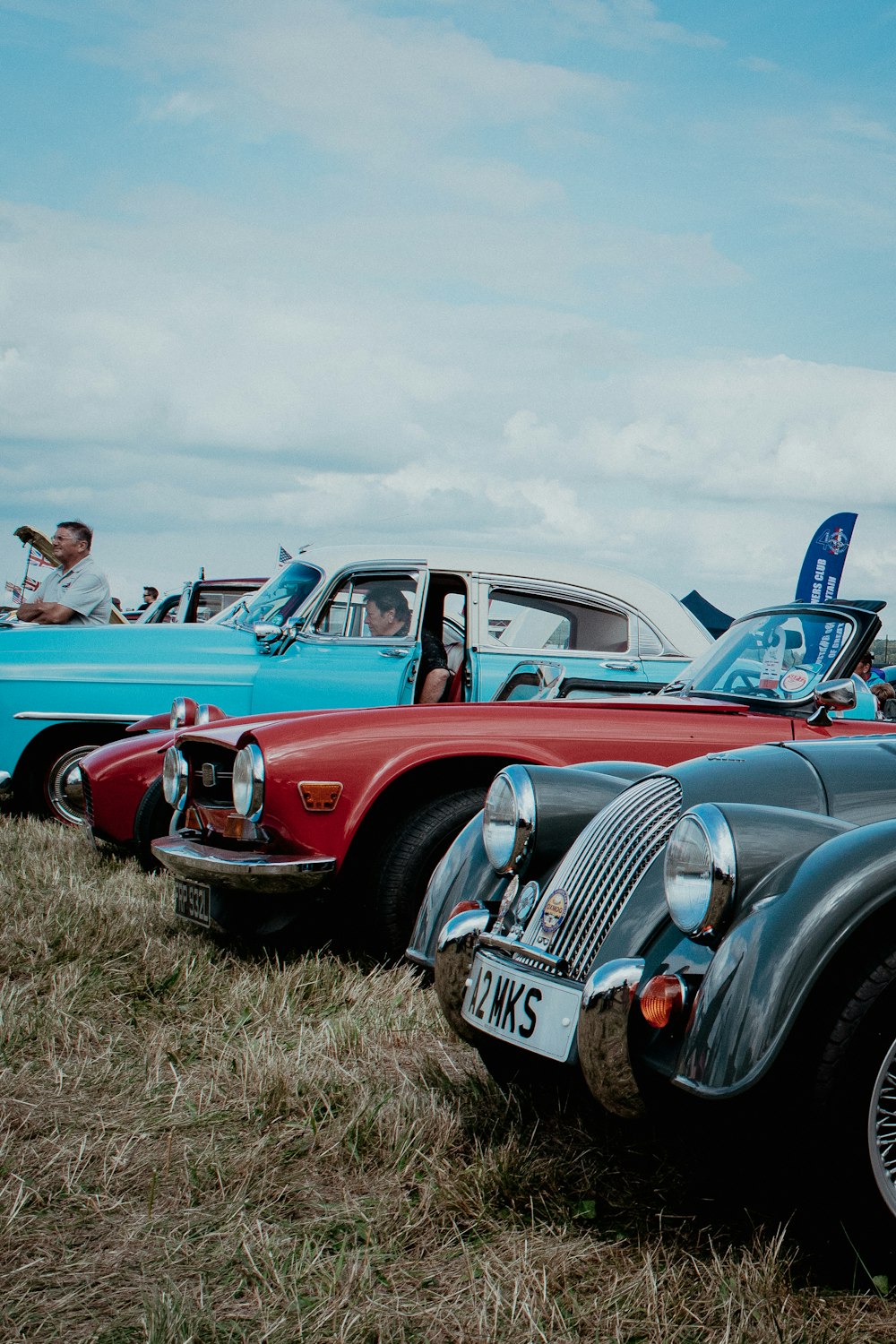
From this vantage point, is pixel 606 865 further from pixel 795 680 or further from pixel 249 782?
pixel 795 680

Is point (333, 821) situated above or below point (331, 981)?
above

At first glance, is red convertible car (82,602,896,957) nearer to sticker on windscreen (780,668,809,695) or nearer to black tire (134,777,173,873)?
sticker on windscreen (780,668,809,695)

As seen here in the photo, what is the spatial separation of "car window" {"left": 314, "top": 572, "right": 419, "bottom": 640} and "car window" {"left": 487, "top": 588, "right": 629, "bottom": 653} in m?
0.53

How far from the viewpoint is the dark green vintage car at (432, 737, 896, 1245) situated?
2.19 m

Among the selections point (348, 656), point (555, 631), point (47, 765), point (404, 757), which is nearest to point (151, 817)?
point (404, 757)

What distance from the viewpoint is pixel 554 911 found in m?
2.87

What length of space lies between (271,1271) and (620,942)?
0.92m

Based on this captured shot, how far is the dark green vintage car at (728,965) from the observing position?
7.19ft

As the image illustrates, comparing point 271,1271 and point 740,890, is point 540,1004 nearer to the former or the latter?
point 740,890

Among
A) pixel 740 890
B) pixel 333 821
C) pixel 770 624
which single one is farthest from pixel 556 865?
pixel 770 624

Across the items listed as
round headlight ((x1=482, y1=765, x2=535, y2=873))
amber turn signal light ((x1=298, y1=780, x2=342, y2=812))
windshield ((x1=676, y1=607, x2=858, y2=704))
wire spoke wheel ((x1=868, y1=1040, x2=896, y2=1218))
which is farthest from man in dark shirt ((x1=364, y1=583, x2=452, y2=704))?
wire spoke wheel ((x1=868, y1=1040, x2=896, y2=1218))

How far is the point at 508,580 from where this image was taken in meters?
7.82

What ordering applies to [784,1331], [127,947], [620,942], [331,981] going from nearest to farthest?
[784,1331]
[620,942]
[331,981]
[127,947]

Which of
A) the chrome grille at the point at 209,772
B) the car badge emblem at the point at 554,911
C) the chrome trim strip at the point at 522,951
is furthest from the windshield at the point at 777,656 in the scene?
the chrome trim strip at the point at 522,951
